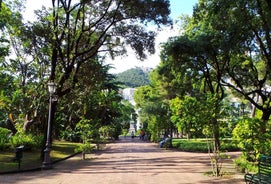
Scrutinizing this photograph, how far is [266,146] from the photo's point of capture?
32.1 feet

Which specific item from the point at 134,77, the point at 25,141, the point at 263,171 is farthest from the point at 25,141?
the point at 134,77

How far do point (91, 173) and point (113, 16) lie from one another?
8594 millimetres

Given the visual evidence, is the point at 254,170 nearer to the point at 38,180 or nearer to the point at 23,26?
the point at 38,180

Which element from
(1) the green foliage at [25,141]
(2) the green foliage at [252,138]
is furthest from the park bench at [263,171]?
(1) the green foliage at [25,141]

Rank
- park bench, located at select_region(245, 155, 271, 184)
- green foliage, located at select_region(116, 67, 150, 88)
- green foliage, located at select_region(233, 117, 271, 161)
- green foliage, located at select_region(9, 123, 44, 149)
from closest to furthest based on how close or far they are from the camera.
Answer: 1. park bench, located at select_region(245, 155, 271, 184)
2. green foliage, located at select_region(233, 117, 271, 161)
3. green foliage, located at select_region(9, 123, 44, 149)
4. green foliage, located at select_region(116, 67, 150, 88)

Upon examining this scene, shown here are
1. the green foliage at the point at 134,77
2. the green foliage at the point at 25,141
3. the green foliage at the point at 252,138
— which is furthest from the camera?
the green foliage at the point at 134,77

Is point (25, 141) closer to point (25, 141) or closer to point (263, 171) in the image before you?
point (25, 141)

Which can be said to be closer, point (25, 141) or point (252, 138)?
point (252, 138)

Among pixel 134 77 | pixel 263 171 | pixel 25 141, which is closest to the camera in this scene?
pixel 263 171

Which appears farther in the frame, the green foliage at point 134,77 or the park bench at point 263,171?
the green foliage at point 134,77

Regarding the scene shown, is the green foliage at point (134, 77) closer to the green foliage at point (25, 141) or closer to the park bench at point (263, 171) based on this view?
the green foliage at point (25, 141)

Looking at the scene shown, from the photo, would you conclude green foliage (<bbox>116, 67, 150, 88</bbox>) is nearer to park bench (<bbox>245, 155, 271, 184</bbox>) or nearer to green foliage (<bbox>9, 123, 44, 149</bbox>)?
green foliage (<bbox>9, 123, 44, 149</bbox>)

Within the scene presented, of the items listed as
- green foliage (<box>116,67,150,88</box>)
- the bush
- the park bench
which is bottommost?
the park bench

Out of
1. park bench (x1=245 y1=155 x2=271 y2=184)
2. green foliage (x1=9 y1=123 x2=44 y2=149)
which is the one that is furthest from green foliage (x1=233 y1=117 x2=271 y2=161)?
green foliage (x1=9 y1=123 x2=44 y2=149)
